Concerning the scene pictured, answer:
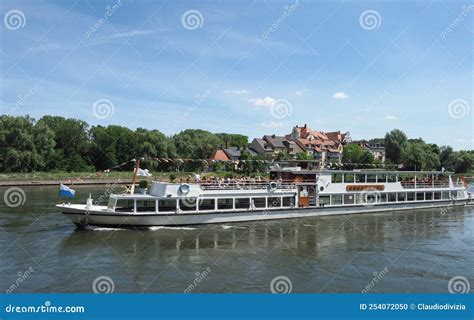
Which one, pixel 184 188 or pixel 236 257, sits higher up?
pixel 184 188

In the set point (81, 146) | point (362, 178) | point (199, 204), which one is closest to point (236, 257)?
point (199, 204)

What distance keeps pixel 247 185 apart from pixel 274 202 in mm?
2495

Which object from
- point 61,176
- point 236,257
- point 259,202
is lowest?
point 236,257

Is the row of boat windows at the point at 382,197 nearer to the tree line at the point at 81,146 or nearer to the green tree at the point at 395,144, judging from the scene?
the tree line at the point at 81,146

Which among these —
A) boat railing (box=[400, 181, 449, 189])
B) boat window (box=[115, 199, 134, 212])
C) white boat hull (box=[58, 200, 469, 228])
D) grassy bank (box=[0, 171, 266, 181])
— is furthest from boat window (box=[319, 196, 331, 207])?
grassy bank (box=[0, 171, 266, 181])

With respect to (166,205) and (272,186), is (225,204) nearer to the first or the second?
(272,186)

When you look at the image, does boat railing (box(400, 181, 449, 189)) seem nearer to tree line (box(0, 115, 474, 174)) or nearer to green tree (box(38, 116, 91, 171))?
tree line (box(0, 115, 474, 174))

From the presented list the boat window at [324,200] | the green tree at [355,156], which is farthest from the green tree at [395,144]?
the boat window at [324,200]

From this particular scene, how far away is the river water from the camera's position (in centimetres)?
1795

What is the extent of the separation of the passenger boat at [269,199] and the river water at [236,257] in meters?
0.96

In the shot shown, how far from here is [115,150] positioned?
9475 cm

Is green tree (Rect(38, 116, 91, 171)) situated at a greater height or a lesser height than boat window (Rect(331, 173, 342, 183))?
greater

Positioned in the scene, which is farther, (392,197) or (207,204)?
(392,197)

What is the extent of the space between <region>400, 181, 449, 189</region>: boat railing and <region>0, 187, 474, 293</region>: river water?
367 inches
